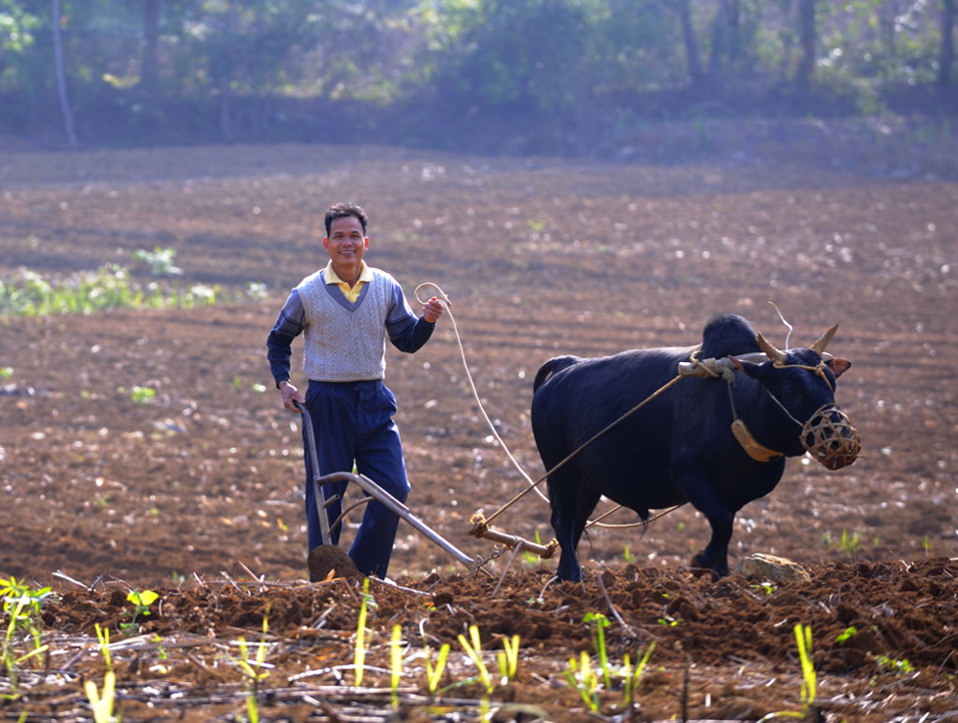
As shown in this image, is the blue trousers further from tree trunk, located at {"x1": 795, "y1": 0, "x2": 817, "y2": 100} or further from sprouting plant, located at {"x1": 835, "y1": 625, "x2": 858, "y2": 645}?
tree trunk, located at {"x1": 795, "y1": 0, "x2": 817, "y2": 100}

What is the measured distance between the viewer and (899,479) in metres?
10.9

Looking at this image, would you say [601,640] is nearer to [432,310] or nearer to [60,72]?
[432,310]

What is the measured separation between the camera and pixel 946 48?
3481 cm

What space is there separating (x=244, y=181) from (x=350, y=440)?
22.6 m

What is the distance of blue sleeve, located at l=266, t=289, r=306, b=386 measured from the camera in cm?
623

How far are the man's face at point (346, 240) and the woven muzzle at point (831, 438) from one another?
2295mm

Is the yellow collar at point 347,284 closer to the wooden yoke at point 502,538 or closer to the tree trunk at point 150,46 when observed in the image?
the wooden yoke at point 502,538

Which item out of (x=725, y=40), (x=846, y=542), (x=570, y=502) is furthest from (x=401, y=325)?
(x=725, y=40)

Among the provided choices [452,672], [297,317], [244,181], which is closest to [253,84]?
[244,181]

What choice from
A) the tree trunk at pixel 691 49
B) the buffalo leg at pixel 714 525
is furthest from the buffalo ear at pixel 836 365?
the tree trunk at pixel 691 49

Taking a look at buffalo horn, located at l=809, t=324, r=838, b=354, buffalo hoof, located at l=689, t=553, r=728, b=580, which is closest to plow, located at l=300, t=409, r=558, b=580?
buffalo hoof, located at l=689, t=553, r=728, b=580

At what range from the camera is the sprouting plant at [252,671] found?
3473 millimetres

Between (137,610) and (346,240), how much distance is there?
2.22 metres

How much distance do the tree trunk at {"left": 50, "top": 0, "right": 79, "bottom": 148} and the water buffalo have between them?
30.2 metres
